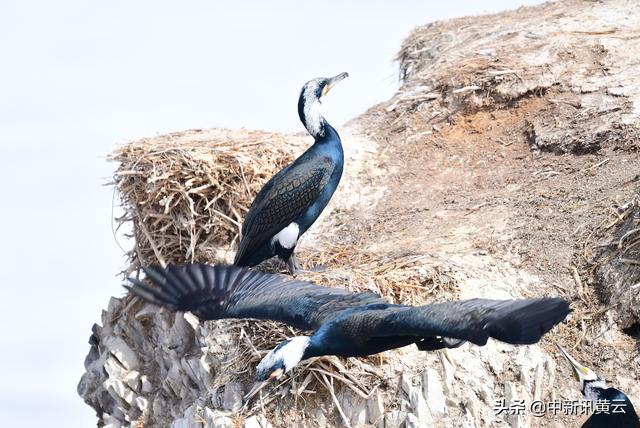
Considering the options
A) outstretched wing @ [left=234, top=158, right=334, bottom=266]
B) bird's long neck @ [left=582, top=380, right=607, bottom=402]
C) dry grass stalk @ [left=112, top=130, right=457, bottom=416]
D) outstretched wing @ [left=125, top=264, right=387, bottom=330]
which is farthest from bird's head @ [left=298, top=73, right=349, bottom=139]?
bird's long neck @ [left=582, top=380, right=607, bottom=402]

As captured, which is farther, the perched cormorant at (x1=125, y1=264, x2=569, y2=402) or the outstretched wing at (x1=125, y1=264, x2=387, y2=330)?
the outstretched wing at (x1=125, y1=264, x2=387, y2=330)

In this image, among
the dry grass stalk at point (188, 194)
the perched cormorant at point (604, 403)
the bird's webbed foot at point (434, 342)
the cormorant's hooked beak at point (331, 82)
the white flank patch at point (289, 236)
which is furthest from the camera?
the dry grass stalk at point (188, 194)

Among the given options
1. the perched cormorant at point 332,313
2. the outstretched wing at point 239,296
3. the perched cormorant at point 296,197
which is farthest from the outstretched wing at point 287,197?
the outstretched wing at point 239,296

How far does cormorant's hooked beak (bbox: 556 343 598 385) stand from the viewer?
8.84 m

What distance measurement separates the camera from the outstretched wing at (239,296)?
8477 mm

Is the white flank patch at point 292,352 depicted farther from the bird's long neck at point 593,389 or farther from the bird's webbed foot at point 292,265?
the bird's webbed foot at point 292,265

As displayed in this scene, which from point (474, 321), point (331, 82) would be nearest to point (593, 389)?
point (474, 321)

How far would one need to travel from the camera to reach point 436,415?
9078mm

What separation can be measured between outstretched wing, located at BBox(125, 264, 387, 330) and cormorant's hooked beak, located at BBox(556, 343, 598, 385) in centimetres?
138

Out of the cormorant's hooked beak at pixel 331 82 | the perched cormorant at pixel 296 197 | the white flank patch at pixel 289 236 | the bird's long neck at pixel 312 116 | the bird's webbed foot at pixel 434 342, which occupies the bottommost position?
the bird's webbed foot at pixel 434 342

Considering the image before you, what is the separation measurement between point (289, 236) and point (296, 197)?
12.4 inches

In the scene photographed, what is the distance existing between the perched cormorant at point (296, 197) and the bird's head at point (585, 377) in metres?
2.19

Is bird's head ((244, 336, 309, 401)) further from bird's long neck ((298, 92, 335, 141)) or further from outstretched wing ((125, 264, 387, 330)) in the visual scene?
bird's long neck ((298, 92, 335, 141))

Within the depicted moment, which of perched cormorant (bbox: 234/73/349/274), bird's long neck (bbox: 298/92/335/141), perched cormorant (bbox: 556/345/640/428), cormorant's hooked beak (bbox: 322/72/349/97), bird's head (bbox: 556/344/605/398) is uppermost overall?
cormorant's hooked beak (bbox: 322/72/349/97)
